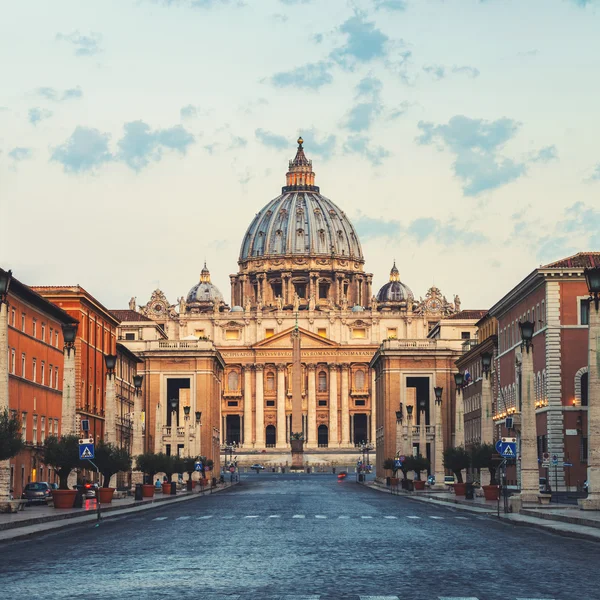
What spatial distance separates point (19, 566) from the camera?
22.0 metres

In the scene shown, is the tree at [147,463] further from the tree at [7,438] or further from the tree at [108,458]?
the tree at [7,438]

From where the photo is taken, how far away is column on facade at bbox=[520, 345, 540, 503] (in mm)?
46562

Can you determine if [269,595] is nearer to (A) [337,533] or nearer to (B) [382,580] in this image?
(B) [382,580]

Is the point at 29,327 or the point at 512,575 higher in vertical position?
the point at 29,327

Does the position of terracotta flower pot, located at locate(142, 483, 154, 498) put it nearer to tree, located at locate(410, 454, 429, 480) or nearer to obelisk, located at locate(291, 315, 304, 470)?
tree, located at locate(410, 454, 429, 480)

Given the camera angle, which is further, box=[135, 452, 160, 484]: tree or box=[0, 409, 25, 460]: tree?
box=[135, 452, 160, 484]: tree

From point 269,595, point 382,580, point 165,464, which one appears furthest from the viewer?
point 165,464

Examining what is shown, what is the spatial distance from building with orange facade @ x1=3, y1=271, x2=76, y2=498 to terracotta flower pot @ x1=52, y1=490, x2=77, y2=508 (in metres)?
17.0

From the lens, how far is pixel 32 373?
238 feet

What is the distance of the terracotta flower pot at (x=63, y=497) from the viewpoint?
46.6 meters

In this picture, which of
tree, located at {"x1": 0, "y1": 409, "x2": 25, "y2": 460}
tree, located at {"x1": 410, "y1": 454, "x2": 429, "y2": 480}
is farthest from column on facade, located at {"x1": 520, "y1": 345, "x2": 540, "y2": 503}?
tree, located at {"x1": 410, "y1": 454, "x2": 429, "y2": 480}

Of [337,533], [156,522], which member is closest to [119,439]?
[156,522]

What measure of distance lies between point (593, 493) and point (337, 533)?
1094cm

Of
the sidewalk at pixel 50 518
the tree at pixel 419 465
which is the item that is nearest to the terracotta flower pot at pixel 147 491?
the sidewalk at pixel 50 518
